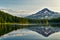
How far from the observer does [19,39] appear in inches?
800

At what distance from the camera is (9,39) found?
20.1 meters

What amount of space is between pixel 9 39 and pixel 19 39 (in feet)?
3.20

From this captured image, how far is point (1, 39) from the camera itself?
1986cm

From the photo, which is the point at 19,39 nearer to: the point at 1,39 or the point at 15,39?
→ the point at 15,39

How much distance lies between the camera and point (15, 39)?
2014 cm

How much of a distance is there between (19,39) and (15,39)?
417mm

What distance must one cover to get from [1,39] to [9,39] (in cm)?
76

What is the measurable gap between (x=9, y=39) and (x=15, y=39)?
22.5 inches

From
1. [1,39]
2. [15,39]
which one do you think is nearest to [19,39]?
[15,39]

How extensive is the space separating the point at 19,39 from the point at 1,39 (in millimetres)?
1736
